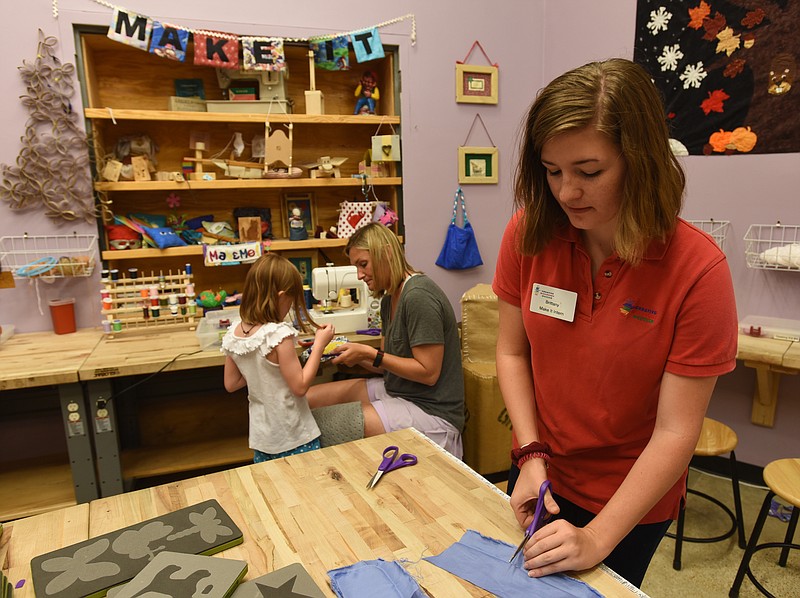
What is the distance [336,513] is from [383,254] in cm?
129

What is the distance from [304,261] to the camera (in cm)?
329

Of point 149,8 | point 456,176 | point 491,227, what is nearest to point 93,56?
point 149,8

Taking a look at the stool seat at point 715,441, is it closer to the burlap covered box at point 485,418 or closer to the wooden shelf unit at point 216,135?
the burlap covered box at point 485,418

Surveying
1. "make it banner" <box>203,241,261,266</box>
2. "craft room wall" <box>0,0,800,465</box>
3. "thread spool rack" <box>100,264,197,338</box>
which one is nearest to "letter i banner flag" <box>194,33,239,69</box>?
"craft room wall" <box>0,0,800,465</box>

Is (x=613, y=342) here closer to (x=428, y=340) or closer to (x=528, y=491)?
(x=528, y=491)

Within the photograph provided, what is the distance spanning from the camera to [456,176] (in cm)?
340

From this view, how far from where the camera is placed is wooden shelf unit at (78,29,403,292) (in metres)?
2.78

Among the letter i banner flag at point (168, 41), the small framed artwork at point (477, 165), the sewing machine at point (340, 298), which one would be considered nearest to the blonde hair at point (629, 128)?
the sewing machine at point (340, 298)

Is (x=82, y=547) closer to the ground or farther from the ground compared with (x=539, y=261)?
closer to the ground

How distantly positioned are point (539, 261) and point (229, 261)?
2136 mm

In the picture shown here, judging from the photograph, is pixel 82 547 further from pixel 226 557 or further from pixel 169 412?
pixel 169 412

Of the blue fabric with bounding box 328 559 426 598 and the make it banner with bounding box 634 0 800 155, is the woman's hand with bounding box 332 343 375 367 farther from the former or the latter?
the make it banner with bounding box 634 0 800 155

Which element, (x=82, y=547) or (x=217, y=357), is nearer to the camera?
(x=82, y=547)

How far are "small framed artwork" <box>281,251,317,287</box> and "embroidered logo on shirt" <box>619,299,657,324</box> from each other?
2457 millimetres
